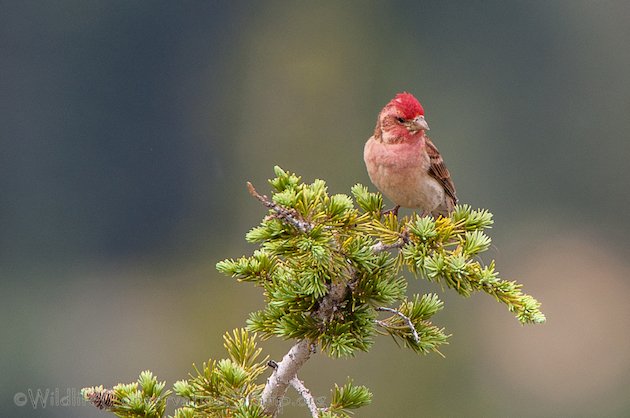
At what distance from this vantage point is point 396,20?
363 inches

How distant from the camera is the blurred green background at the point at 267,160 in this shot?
288 inches

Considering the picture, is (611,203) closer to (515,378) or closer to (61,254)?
(515,378)

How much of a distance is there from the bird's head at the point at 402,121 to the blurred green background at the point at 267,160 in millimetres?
4006

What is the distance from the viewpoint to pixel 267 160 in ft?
25.6

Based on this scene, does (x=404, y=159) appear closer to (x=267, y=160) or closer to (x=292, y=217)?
(x=292, y=217)

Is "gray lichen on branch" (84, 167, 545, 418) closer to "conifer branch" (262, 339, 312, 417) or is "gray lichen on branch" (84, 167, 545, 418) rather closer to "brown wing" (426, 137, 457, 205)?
"conifer branch" (262, 339, 312, 417)

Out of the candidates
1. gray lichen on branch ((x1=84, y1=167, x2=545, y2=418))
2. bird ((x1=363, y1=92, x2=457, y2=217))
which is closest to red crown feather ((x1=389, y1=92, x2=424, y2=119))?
bird ((x1=363, y1=92, x2=457, y2=217))

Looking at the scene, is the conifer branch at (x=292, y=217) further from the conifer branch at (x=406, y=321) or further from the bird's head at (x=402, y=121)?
the bird's head at (x=402, y=121)

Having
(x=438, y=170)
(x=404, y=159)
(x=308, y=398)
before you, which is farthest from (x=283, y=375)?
(x=438, y=170)

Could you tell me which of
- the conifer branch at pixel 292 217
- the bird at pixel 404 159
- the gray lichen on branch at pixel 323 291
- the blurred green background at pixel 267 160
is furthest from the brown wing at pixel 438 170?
the blurred green background at pixel 267 160

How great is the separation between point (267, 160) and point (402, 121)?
16.5 ft

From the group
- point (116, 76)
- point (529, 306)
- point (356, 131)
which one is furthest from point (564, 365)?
point (529, 306)

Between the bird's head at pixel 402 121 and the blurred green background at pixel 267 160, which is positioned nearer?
the bird's head at pixel 402 121

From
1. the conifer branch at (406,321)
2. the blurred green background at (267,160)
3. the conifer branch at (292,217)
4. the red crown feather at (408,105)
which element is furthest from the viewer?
the blurred green background at (267,160)
